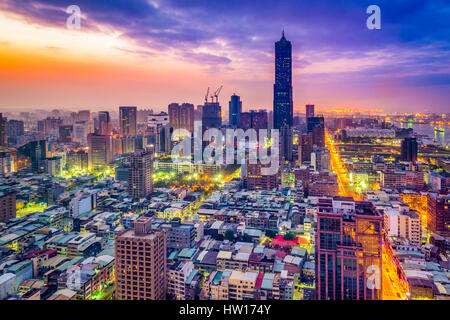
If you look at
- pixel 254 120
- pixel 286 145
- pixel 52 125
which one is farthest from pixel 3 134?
pixel 254 120

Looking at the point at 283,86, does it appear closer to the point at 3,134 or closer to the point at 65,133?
the point at 65,133

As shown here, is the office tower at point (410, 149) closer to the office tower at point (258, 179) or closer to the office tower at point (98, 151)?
the office tower at point (258, 179)

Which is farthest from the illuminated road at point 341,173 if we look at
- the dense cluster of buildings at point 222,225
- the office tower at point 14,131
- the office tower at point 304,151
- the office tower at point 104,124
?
the office tower at point 104,124

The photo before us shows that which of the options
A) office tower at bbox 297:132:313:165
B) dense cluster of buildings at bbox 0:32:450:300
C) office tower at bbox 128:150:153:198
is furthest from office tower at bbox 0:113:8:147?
office tower at bbox 297:132:313:165
